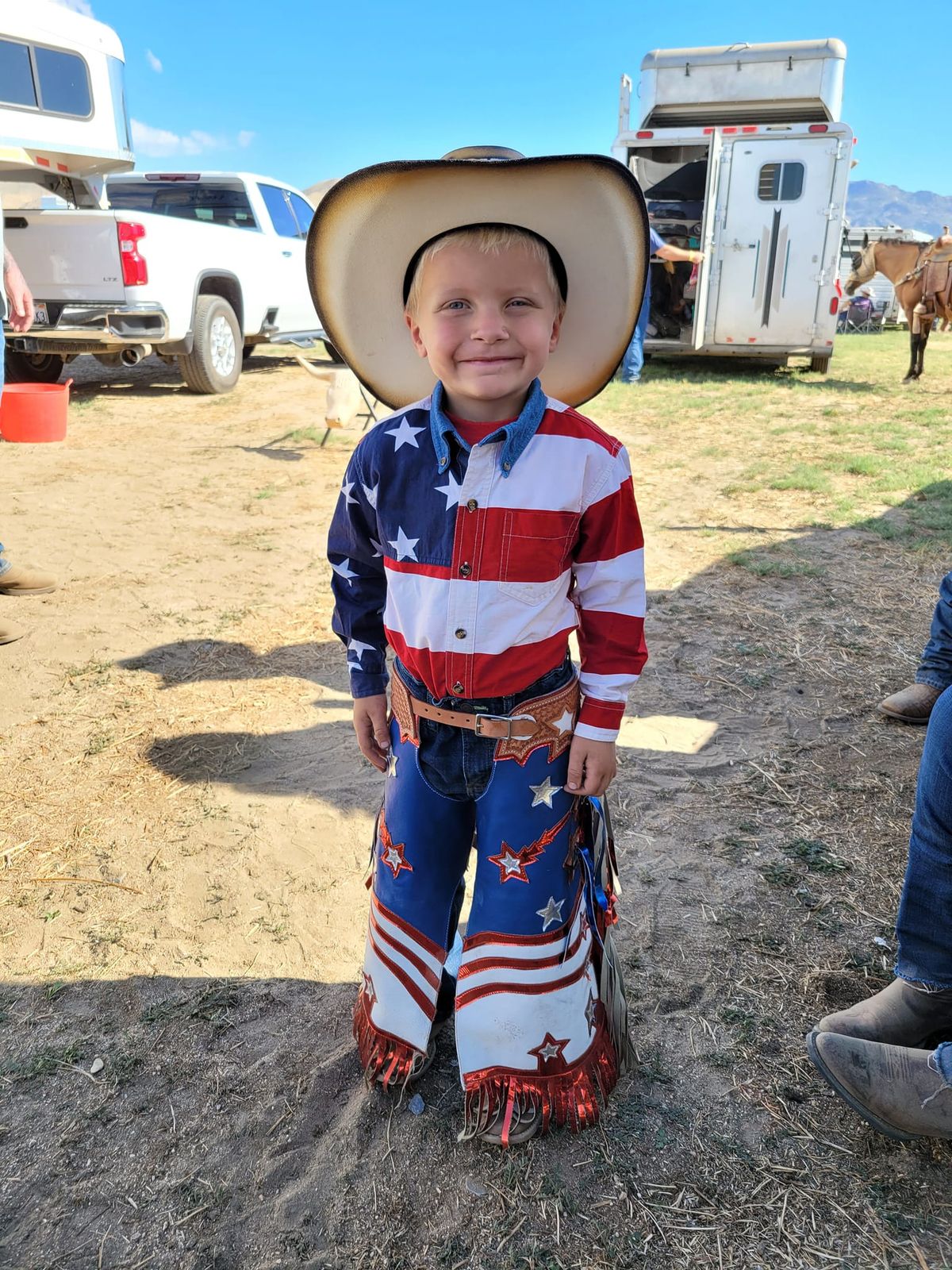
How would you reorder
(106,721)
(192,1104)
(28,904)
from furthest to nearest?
(106,721) → (28,904) → (192,1104)

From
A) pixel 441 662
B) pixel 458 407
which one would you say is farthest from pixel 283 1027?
pixel 458 407

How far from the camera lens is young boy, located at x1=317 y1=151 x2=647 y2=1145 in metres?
1.41

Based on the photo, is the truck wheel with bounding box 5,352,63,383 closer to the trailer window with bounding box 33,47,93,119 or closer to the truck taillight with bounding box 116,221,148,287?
the truck taillight with bounding box 116,221,148,287

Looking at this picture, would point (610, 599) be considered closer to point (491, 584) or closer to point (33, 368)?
point (491, 584)

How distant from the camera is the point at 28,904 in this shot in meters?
2.31

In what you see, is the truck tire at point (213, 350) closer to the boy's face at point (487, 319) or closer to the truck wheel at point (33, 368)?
the truck wheel at point (33, 368)

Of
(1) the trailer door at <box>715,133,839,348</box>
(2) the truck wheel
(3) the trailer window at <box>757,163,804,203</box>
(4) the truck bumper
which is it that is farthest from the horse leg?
(2) the truck wheel

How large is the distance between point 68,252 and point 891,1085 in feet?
27.4

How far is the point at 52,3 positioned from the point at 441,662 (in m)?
8.91

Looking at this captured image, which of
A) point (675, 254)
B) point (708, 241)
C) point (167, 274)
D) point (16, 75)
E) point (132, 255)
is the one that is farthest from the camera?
point (708, 241)

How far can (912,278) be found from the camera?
35.4ft

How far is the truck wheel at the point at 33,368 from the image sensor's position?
9.34 metres

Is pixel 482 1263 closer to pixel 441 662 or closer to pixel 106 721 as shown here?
pixel 441 662

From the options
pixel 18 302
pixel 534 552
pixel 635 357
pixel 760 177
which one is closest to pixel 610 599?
pixel 534 552
